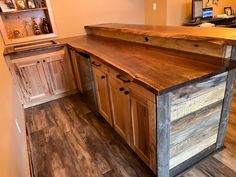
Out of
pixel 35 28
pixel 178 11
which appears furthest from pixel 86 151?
pixel 178 11

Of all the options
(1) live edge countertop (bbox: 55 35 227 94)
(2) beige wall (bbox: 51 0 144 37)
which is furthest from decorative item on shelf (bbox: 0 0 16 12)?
(1) live edge countertop (bbox: 55 35 227 94)

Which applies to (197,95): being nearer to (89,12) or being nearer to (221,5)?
(89,12)

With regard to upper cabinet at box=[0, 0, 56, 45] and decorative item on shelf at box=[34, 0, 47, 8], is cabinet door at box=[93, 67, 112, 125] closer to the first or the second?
upper cabinet at box=[0, 0, 56, 45]

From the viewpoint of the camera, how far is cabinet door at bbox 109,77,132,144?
1594 mm

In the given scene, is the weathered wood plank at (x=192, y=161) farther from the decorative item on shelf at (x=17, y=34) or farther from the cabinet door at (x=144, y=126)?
the decorative item on shelf at (x=17, y=34)

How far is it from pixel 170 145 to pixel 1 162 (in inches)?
43.3

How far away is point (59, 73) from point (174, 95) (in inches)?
93.1

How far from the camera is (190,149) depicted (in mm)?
1548

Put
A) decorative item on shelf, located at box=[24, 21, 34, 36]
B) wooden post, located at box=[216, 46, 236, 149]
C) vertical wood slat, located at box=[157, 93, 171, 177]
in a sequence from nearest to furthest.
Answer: vertical wood slat, located at box=[157, 93, 171, 177], wooden post, located at box=[216, 46, 236, 149], decorative item on shelf, located at box=[24, 21, 34, 36]

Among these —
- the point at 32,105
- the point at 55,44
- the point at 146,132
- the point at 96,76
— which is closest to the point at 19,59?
the point at 55,44

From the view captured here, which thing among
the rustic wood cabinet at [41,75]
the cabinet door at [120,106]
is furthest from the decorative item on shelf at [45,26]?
the cabinet door at [120,106]

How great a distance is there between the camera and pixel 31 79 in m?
2.90

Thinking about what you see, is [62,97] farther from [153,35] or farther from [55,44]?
[153,35]

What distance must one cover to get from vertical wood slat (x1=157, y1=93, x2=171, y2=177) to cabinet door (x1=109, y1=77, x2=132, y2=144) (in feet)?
1.27
